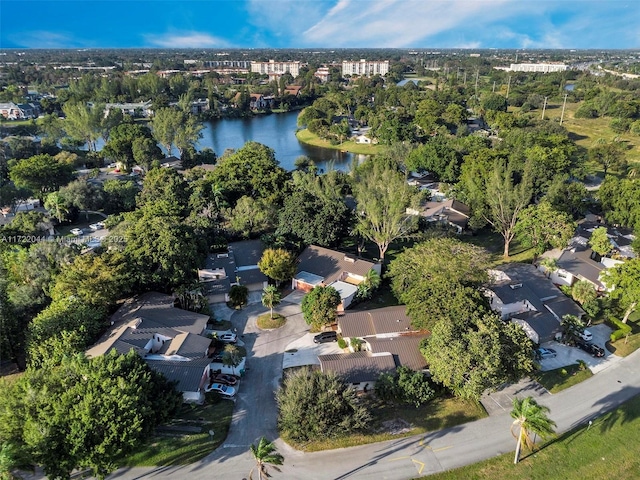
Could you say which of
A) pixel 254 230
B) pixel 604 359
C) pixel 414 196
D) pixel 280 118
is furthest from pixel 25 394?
pixel 280 118

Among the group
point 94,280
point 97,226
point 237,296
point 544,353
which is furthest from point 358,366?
point 97,226

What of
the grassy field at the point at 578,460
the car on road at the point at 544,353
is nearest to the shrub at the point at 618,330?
the car on road at the point at 544,353

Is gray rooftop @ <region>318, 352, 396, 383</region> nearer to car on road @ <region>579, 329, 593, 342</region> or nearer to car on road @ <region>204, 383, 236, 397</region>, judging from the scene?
car on road @ <region>204, 383, 236, 397</region>

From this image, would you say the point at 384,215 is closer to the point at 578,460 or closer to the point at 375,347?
the point at 375,347

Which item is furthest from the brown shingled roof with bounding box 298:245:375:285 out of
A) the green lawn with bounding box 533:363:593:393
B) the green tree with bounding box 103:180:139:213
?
the green tree with bounding box 103:180:139:213

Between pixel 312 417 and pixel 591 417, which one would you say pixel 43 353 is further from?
pixel 591 417

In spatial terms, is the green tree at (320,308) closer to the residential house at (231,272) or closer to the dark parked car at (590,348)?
the residential house at (231,272)
